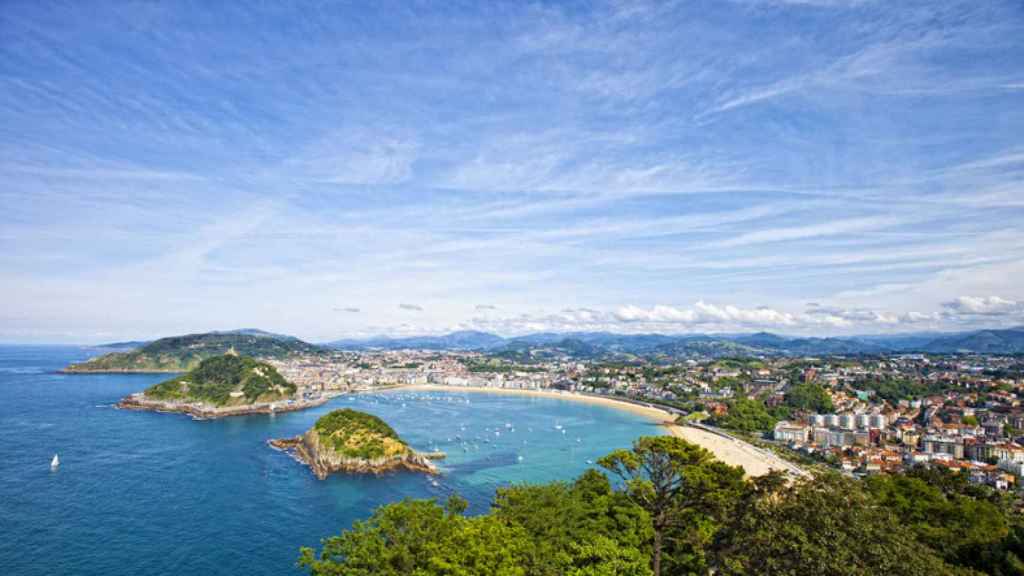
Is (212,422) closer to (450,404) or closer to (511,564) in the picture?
(450,404)

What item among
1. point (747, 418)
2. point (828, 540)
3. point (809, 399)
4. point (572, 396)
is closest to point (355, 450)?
point (828, 540)

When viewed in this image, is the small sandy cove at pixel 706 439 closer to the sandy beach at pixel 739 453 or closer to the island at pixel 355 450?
the sandy beach at pixel 739 453

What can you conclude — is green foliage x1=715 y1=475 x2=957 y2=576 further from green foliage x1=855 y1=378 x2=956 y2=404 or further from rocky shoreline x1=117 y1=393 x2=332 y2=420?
green foliage x1=855 y1=378 x2=956 y2=404

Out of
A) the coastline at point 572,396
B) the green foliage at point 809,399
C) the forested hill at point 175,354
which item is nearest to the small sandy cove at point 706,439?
the coastline at point 572,396

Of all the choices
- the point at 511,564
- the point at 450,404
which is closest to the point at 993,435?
the point at 511,564

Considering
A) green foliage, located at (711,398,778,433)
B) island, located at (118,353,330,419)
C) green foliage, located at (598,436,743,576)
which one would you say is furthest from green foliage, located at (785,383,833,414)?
island, located at (118,353,330,419)
